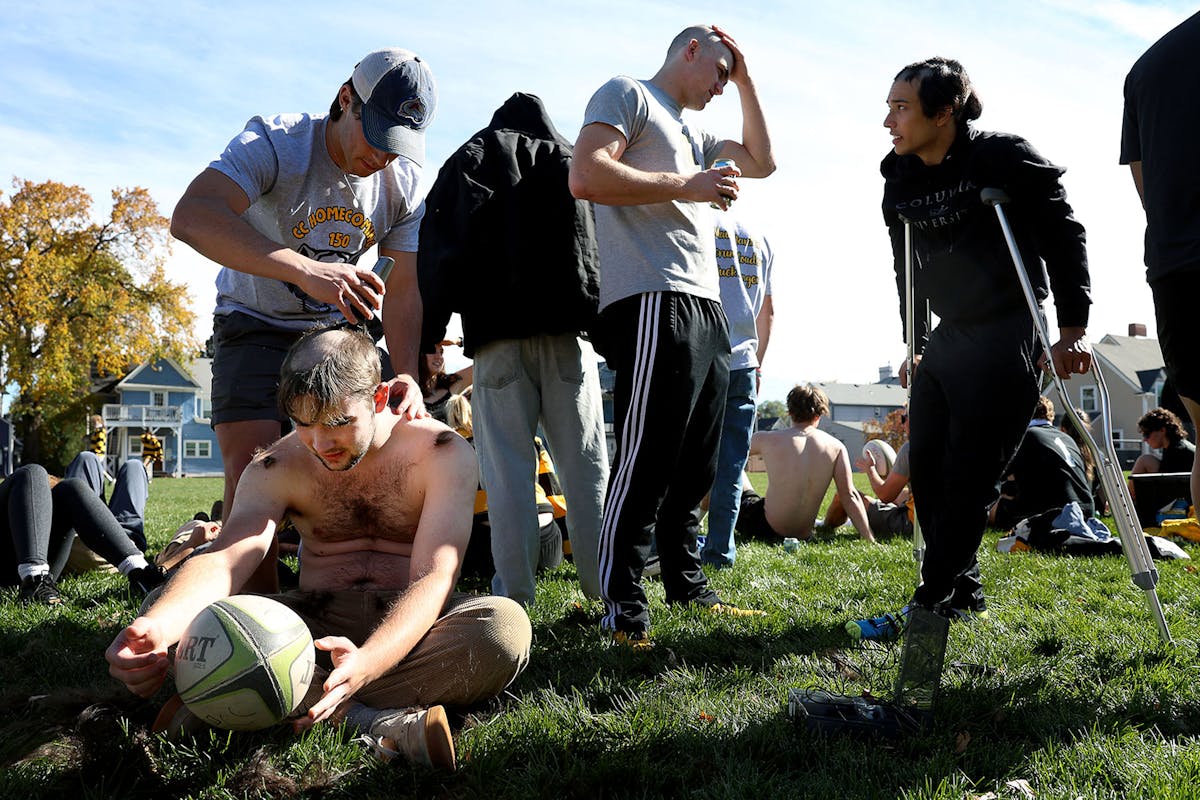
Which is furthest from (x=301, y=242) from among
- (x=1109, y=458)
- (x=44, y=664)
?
(x=1109, y=458)

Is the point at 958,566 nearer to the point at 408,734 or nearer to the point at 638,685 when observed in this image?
the point at 638,685

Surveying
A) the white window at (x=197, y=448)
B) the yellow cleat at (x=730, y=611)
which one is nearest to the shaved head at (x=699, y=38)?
the yellow cleat at (x=730, y=611)

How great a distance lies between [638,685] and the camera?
126 inches

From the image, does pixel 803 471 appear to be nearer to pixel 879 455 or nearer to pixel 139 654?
pixel 879 455

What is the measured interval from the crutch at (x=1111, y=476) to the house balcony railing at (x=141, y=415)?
66.0 meters

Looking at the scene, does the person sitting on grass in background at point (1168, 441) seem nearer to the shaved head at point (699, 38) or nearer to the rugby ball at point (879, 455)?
the rugby ball at point (879, 455)

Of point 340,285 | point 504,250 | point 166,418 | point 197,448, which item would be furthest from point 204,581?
point 197,448

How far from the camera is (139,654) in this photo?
2510 millimetres

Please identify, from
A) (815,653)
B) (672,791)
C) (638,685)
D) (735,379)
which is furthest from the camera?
(735,379)

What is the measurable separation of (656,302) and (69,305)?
45.2 m

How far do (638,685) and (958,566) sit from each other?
153 centimetres

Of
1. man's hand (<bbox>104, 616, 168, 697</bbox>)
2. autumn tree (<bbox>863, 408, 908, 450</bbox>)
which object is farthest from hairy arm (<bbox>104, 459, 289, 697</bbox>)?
autumn tree (<bbox>863, 408, 908, 450</bbox>)

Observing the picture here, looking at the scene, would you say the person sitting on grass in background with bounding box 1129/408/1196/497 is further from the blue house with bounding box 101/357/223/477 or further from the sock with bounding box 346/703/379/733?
the blue house with bounding box 101/357/223/477

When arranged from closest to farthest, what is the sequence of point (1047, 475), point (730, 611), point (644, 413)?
point (644, 413), point (730, 611), point (1047, 475)
